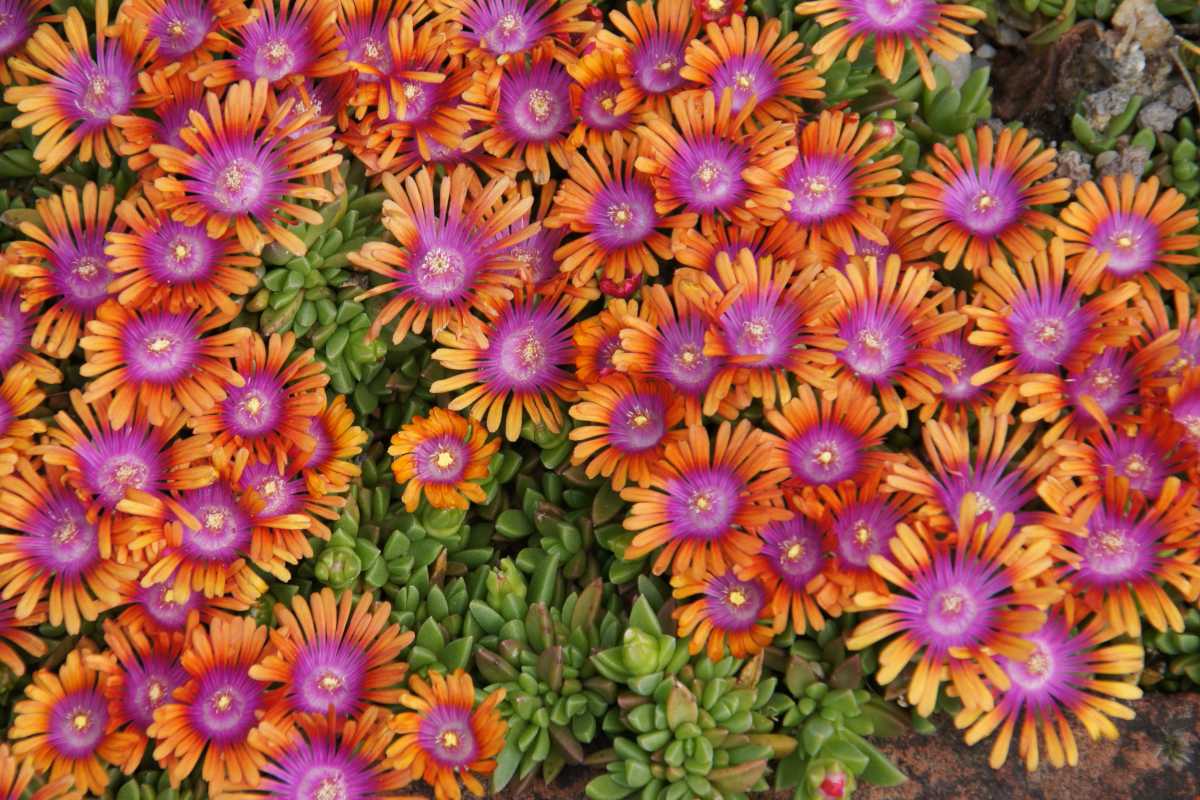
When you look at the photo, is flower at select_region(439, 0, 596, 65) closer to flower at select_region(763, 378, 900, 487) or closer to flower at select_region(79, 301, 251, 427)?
flower at select_region(79, 301, 251, 427)

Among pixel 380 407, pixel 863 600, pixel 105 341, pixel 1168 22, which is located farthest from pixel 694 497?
pixel 1168 22

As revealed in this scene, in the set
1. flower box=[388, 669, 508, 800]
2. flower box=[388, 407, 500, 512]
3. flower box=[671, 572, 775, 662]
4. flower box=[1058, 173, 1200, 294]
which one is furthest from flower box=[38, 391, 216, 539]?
flower box=[1058, 173, 1200, 294]

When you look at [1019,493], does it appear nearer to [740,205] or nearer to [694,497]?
[694,497]

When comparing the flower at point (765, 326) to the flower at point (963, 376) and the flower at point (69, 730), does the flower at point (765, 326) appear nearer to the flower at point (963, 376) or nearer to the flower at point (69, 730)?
the flower at point (963, 376)

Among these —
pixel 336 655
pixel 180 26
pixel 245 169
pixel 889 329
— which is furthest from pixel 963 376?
pixel 180 26

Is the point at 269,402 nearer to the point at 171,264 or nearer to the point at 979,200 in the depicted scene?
the point at 171,264

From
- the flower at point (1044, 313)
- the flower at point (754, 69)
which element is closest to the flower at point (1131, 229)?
the flower at point (1044, 313)
